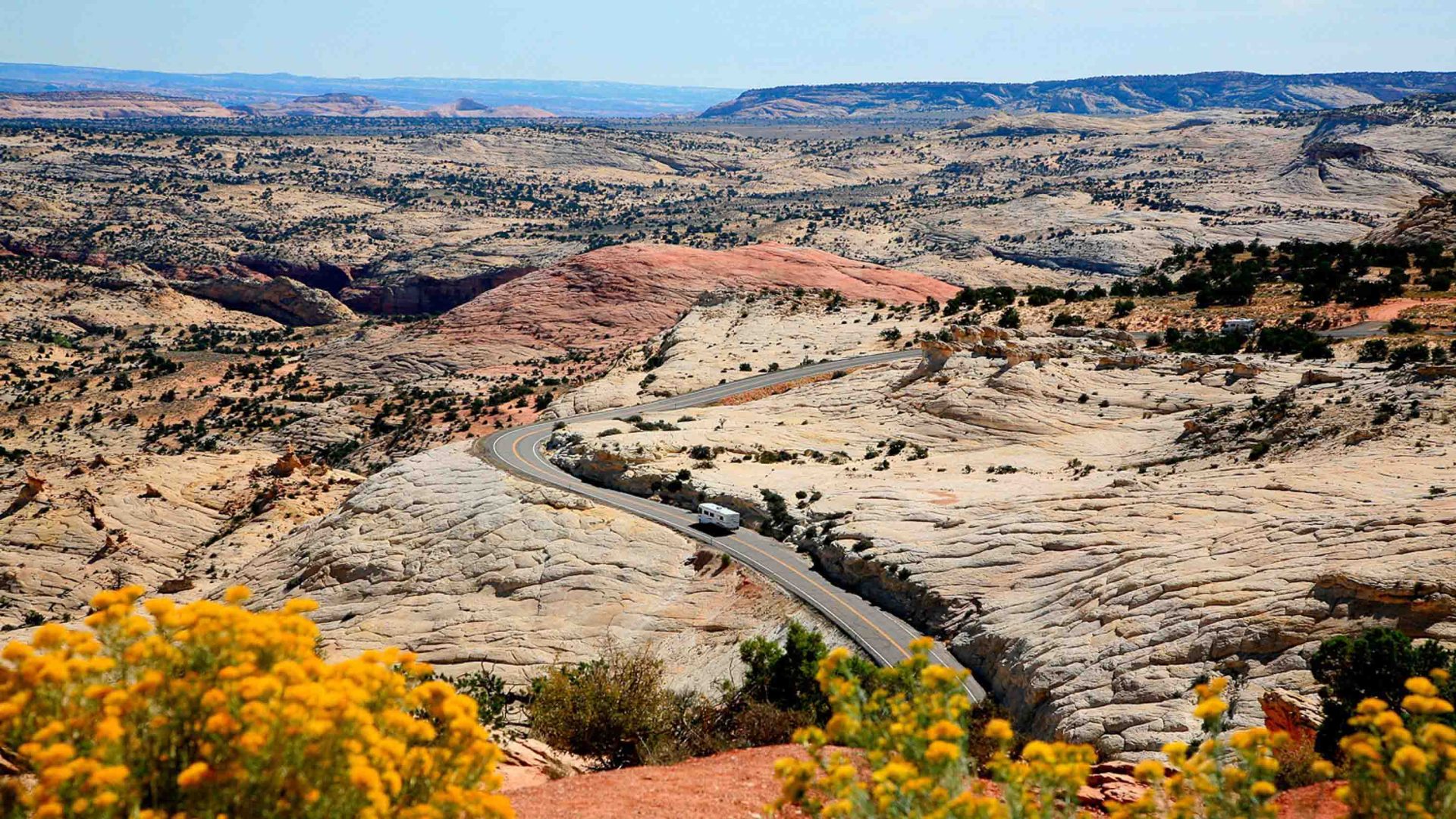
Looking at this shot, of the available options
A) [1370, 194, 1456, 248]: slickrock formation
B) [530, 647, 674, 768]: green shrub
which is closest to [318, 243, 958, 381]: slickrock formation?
[1370, 194, 1456, 248]: slickrock formation

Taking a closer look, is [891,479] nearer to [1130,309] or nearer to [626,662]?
[626,662]

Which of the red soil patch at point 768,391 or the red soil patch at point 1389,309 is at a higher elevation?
the red soil patch at point 1389,309

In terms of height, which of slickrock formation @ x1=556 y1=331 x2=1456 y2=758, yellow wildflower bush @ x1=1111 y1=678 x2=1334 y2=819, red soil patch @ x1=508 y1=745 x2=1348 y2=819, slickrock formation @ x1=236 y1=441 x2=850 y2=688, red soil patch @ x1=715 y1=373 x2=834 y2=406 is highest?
yellow wildflower bush @ x1=1111 y1=678 x2=1334 y2=819

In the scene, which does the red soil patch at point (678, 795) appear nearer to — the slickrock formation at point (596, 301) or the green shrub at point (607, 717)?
the green shrub at point (607, 717)

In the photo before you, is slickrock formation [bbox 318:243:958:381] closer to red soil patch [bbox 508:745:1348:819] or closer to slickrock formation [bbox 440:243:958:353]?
slickrock formation [bbox 440:243:958:353]

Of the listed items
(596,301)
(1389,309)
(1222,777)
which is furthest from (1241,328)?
(596,301)

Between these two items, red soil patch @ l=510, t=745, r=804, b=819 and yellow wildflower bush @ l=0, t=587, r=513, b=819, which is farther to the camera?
red soil patch @ l=510, t=745, r=804, b=819

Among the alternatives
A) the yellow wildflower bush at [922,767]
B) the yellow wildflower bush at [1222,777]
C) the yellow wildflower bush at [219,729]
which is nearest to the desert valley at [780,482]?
the yellow wildflower bush at [219,729]

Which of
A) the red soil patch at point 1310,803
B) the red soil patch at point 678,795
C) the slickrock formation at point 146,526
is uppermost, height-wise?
the red soil patch at point 1310,803
